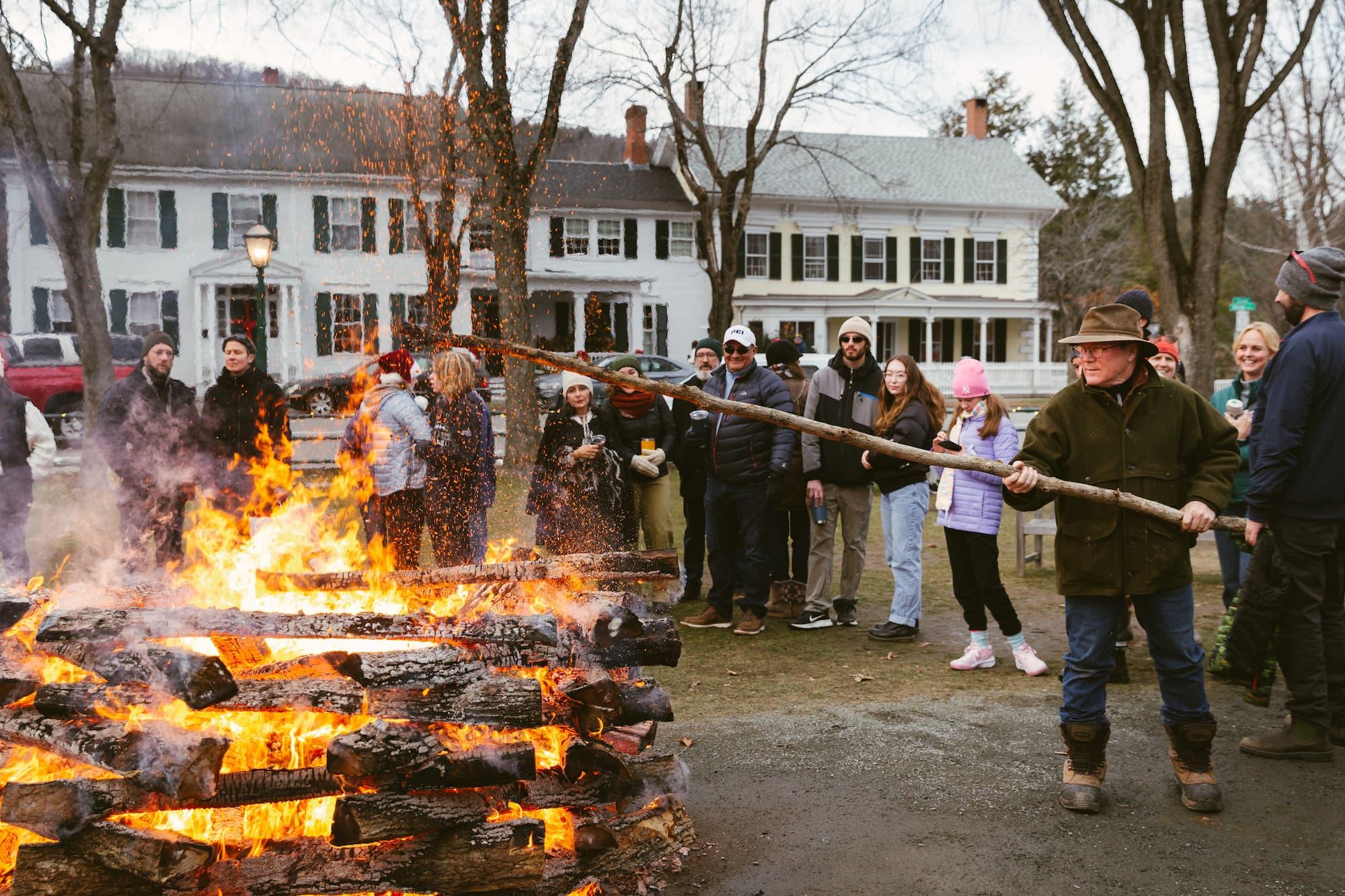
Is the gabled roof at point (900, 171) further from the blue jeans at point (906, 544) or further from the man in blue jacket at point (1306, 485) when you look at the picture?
the man in blue jacket at point (1306, 485)

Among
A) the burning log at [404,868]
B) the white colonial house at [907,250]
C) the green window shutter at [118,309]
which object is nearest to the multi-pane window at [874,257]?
the white colonial house at [907,250]

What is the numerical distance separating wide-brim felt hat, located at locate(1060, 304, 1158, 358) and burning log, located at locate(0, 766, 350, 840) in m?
3.56

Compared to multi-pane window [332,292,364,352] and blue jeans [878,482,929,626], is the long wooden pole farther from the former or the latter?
multi-pane window [332,292,364,352]

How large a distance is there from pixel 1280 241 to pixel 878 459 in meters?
34.3

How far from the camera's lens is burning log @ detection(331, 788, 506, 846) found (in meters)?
3.28

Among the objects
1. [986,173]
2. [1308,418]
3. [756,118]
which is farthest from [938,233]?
[1308,418]

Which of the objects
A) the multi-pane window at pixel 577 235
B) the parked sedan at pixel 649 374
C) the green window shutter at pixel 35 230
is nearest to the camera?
the parked sedan at pixel 649 374

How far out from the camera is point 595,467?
7.62m

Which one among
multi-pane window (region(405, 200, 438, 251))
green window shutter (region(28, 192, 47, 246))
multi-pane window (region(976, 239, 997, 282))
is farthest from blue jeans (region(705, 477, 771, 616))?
multi-pane window (region(976, 239, 997, 282))

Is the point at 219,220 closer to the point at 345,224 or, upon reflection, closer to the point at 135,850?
the point at 345,224

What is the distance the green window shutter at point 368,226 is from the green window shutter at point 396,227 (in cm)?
39

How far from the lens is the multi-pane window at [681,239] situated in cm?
3638

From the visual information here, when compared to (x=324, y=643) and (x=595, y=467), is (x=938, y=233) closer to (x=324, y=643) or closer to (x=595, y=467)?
(x=595, y=467)

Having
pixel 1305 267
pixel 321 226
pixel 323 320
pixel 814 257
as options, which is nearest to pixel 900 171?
pixel 814 257
